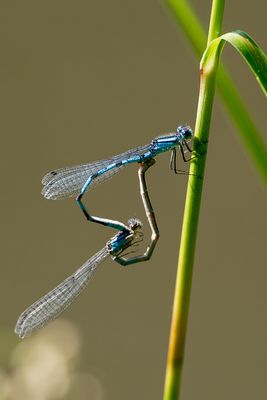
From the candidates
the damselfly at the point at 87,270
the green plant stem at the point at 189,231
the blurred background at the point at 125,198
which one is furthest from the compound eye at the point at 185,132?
the blurred background at the point at 125,198

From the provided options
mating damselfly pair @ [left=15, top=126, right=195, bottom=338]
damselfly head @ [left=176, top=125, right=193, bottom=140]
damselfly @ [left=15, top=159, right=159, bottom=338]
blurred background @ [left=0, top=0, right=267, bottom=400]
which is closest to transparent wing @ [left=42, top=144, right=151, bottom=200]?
mating damselfly pair @ [left=15, top=126, right=195, bottom=338]

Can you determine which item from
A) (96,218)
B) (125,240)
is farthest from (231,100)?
(96,218)

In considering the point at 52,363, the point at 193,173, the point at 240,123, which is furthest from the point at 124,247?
the point at 52,363

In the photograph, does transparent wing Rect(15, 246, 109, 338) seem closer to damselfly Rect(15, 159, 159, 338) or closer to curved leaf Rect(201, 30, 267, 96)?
damselfly Rect(15, 159, 159, 338)

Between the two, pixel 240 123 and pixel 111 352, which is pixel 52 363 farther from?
pixel 240 123

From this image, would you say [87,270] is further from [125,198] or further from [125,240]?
[125,198]

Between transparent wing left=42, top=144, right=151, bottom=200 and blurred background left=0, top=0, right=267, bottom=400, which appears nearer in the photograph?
transparent wing left=42, top=144, right=151, bottom=200

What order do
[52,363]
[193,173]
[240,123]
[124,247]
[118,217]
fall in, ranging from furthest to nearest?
[118,217] < [52,363] < [124,247] < [240,123] < [193,173]

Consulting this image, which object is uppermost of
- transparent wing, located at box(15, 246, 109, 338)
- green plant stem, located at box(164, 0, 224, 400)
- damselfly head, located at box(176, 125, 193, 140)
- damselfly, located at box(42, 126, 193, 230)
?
damselfly, located at box(42, 126, 193, 230)
